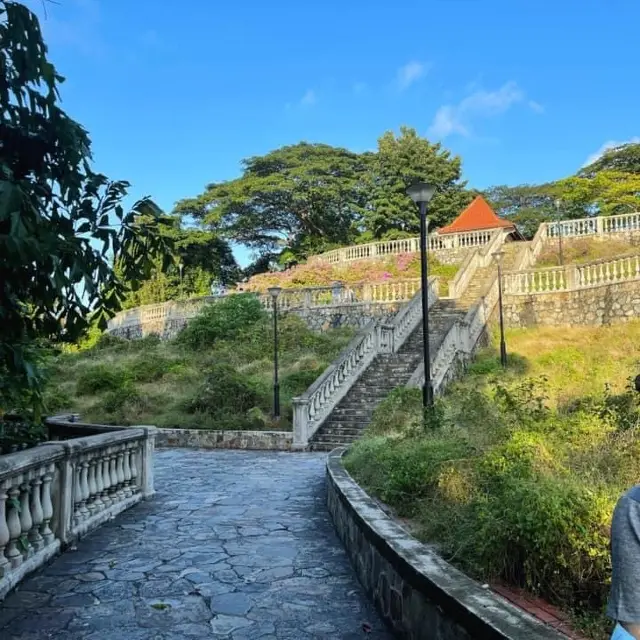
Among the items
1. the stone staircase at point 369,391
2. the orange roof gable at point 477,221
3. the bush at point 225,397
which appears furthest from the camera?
the orange roof gable at point 477,221

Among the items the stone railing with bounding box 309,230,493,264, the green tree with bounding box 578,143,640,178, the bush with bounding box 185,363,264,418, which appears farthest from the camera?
the green tree with bounding box 578,143,640,178

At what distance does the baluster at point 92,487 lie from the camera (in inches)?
267

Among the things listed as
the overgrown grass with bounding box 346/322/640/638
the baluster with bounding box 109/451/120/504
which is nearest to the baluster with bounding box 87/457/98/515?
the baluster with bounding box 109/451/120/504

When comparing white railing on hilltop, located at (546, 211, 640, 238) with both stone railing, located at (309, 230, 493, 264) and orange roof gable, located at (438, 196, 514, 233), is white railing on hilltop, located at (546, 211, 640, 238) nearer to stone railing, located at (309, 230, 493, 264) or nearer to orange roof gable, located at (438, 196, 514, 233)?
orange roof gable, located at (438, 196, 514, 233)

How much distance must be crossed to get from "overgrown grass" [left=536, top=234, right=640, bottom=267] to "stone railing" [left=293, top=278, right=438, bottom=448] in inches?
476

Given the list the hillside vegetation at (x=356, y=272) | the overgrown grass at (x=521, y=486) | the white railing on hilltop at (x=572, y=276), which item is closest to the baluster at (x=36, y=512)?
the overgrown grass at (x=521, y=486)

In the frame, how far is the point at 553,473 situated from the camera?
4578 millimetres

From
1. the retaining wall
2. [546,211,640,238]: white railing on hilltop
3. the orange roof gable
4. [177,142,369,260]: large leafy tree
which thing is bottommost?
the retaining wall

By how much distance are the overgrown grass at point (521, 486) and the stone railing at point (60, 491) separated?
302 centimetres

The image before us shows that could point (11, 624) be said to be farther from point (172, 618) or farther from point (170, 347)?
point (170, 347)

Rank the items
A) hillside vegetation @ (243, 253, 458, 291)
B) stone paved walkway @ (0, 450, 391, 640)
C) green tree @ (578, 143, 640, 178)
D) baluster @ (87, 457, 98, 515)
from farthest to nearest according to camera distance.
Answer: green tree @ (578, 143, 640, 178)
hillside vegetation @ (243, 253, 458, 291)
baluster @ (87, 457, 98, 515)
stone paved walkway @ (0, 450, 391, 640)

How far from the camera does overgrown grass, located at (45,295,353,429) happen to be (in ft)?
57.4

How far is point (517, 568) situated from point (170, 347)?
2574 centimetres

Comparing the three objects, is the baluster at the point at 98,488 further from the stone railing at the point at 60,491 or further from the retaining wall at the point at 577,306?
the retaining wall at the point at 577,306
